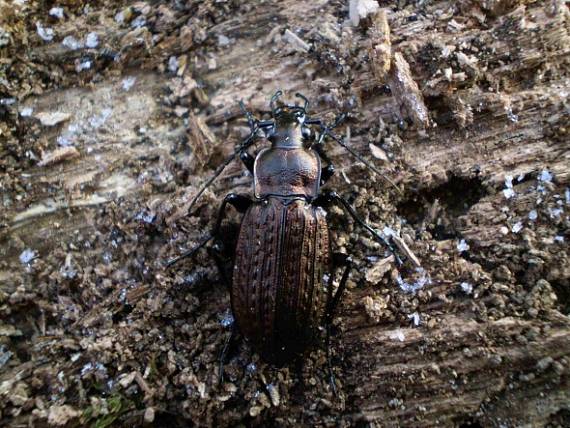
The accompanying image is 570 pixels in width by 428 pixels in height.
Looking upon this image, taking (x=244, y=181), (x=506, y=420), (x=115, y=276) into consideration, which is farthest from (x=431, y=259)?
(x=115, y=276)

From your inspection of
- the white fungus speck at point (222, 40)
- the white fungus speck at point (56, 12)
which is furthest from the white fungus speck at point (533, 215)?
the white fungus speck at point (56, 12)

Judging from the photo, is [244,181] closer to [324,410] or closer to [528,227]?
[324,410]

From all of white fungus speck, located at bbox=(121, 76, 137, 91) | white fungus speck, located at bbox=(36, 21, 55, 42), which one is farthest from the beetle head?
white fungus speck, located at bbox=(36, 21, 55, 42)

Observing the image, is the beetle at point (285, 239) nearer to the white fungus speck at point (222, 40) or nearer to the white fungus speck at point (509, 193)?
the white fungus speck at point (222, 40)

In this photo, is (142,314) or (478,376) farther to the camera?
(142,314)

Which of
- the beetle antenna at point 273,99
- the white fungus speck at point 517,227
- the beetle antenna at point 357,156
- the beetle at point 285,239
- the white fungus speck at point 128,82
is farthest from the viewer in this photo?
the white fungus speck at point 128,82

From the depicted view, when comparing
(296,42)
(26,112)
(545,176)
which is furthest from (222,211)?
(545,176)
